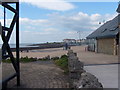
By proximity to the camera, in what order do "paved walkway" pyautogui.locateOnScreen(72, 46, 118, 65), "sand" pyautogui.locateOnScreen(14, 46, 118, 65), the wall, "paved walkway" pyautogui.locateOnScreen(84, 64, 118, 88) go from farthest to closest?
the wall
"sand" pyautogui.locateOnScreen(14, 46, 118, 65)
"paved walkway" pyautogui.locateOnScreen(72, 46, 118, 65)
"paved walkway" pyautogui.locateOnScreen(84, 64, 118, 88)

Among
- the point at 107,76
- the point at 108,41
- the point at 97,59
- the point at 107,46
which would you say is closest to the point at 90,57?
the point at 97,59

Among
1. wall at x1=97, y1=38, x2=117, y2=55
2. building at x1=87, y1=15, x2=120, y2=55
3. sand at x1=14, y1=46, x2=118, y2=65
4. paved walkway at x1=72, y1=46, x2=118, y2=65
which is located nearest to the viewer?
paved walkway at x1=72, y1=46, x2=118, y2=65

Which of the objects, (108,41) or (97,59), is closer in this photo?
(97,59)

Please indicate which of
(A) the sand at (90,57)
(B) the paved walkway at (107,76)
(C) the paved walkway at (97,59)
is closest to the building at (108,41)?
(A) the sand at (90,57)

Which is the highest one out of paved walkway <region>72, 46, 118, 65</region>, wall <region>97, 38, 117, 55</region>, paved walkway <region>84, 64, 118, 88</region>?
wall <region>97, 38, 117, 55</region>

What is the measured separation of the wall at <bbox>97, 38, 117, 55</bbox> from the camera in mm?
23594

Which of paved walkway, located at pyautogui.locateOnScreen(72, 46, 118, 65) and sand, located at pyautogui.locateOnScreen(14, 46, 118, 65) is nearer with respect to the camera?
paved walkway, located at pyautogui.locateOnScreen(72, 46, 118, 65)

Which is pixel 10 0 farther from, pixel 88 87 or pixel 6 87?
pixel 88 87

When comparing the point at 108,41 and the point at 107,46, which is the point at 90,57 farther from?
the point at 107,46

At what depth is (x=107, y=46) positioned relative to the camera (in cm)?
2566

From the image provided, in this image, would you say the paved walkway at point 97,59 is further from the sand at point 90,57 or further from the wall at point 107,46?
the wall at point 107,46

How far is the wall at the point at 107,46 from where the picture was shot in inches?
929

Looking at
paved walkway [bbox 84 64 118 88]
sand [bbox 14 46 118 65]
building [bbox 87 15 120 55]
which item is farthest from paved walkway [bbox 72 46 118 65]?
paved walkway [bbox 84 64 118 88]

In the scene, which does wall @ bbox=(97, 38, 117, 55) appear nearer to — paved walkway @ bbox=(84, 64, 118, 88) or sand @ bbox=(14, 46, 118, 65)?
A: sand @ bbox=(14, 46, 118, 65)
